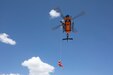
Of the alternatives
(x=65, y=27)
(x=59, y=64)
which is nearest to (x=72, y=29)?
(x=65, y=27)

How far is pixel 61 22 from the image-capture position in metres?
69.3

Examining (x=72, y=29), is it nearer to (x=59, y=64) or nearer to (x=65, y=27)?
(x=65, y=27)

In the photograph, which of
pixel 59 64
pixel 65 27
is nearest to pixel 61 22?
pixel 65 27

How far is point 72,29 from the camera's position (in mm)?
68188

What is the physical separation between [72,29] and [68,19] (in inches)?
153

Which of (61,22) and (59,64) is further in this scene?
(61,22)

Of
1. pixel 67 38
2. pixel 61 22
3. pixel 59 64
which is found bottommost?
pixel 59 64

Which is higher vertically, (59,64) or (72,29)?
(72,29)

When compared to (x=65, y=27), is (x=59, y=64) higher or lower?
lower

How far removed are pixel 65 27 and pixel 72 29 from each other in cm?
247

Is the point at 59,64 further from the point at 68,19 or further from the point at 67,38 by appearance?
the point at 68,19

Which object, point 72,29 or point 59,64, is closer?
point 59,64

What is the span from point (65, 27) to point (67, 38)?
374cm

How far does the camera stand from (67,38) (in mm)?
68812
